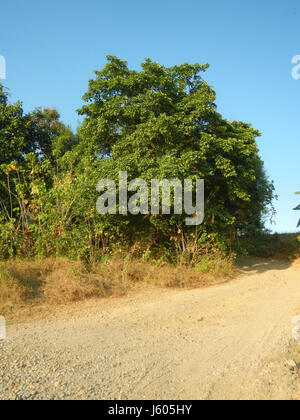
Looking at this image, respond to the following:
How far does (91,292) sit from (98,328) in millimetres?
1713

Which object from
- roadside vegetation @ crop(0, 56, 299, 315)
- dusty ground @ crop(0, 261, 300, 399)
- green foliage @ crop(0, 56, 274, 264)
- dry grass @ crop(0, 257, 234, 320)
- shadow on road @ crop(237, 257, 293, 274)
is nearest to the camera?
dusty ground @ crop(0, 261, 300, 399)

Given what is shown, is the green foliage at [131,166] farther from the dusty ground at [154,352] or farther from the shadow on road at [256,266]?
the dusty ground at [154,352]

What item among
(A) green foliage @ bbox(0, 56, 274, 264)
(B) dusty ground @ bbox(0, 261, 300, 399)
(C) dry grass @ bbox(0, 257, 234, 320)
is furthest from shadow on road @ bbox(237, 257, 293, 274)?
(B) dusty ground @ bbox(0, 261, 300, 399)

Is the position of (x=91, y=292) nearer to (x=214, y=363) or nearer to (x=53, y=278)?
(x=53, y=278)

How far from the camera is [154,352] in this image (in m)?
3.96

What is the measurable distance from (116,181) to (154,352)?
5.76 m

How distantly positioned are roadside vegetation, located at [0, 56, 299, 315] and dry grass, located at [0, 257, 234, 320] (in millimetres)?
28

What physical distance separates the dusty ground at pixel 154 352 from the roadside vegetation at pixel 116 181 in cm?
120

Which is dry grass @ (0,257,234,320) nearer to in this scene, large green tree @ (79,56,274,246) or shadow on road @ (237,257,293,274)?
large green tree @ (79,56,274,246)

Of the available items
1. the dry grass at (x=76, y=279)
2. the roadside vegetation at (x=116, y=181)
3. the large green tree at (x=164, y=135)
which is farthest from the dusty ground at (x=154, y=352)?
the large green tree at (x=164, y=135)

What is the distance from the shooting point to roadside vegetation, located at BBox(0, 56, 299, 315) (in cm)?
732

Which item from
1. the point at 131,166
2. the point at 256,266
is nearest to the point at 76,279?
the point at 131,166
